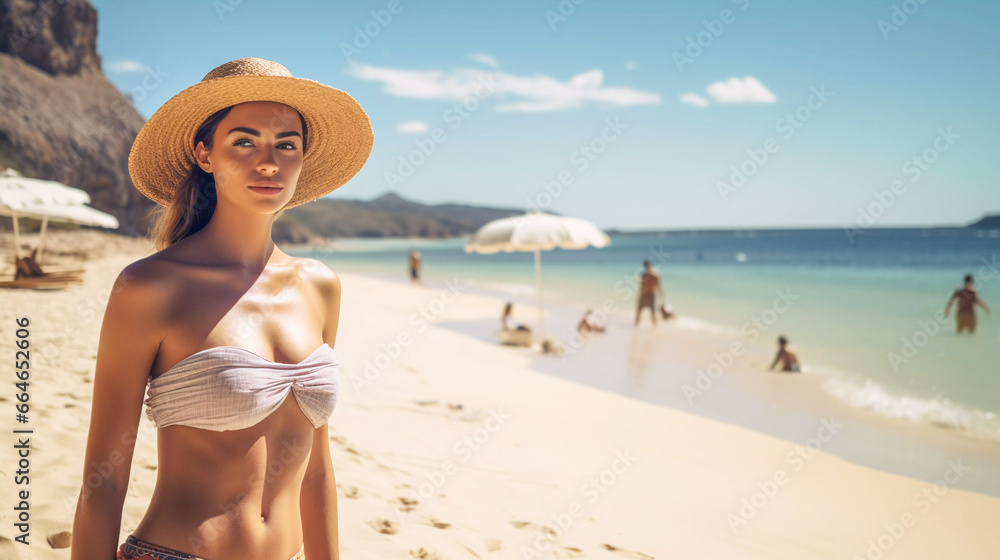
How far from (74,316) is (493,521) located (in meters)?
6.15

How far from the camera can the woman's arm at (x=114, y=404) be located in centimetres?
128

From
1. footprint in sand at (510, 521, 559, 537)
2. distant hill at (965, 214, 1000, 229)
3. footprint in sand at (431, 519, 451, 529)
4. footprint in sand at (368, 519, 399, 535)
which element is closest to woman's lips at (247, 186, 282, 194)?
footprint in sand at (368, 519, 399, 535)

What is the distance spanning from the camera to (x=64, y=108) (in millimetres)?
26672

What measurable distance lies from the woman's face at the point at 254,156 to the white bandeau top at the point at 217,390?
0.38 m

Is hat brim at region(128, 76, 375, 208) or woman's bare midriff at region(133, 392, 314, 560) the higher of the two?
hat brim at region(128, 76, 375, 208)

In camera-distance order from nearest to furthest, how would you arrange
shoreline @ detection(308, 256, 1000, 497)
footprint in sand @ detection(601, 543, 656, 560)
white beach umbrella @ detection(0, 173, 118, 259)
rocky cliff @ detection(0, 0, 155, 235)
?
footprint in sand @ detection(601, 543, 656, 560)
shoreline @ detection(308, 256, 1000, 497)
white beach umbrella @ detection(0, 173, 118, 259)
rocky cliff @ detection(0, 0, 155, 235)

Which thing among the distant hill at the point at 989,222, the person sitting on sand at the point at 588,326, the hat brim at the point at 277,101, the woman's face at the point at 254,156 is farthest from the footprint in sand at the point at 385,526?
the distant hill at the point at 989,222

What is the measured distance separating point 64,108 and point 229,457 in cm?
3173

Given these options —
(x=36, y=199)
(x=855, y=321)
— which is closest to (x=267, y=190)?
(x=36, y=199)

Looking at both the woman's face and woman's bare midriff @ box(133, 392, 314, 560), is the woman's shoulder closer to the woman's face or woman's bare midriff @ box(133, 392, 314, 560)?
the woman's face

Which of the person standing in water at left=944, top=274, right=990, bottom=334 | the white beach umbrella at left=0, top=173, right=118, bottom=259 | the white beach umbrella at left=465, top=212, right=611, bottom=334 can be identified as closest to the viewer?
the white beach umbrella at left=0, top=173, right=118, bottom=259

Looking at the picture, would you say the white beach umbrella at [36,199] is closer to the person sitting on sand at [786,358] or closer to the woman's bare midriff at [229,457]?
the woman's bare midriff at [229,457]

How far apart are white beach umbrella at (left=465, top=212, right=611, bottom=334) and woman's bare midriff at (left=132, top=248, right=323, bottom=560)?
9.43m

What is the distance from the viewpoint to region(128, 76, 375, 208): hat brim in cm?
154
